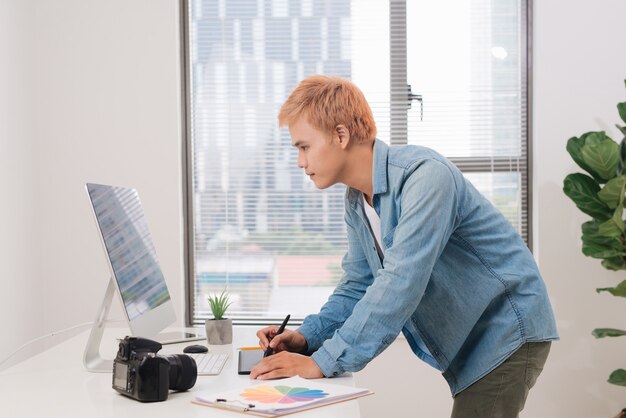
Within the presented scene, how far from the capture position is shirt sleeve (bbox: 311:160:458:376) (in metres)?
1.49

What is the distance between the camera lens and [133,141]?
3445 mm

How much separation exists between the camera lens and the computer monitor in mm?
322

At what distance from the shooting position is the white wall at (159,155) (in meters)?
3.38

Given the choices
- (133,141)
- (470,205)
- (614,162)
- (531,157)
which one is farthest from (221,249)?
(470,205)

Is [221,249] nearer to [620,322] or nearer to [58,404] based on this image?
[620,322]

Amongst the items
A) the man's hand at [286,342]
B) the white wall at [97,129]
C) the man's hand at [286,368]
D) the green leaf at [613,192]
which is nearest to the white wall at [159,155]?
the white wall at [97,129]

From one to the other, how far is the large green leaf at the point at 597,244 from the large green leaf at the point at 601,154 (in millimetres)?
229

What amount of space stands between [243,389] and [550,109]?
247 centimetres

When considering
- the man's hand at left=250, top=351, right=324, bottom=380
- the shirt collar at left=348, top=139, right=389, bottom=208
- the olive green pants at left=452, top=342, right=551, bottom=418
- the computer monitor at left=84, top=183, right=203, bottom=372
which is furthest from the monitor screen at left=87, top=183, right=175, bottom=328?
the olive green pants at left=452, top=342, right=551, bottom=418

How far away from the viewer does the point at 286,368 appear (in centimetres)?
154

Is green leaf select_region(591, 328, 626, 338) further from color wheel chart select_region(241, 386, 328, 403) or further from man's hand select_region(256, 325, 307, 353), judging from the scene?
color wheel chart select_region(241, 386, 328, 403)

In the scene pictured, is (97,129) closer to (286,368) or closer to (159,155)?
(159,155)

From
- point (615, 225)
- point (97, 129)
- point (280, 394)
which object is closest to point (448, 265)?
point (280, 394)

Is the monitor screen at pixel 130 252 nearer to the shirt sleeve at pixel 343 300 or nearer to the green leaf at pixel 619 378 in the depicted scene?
the shirt sleeve at pixel 343 300
